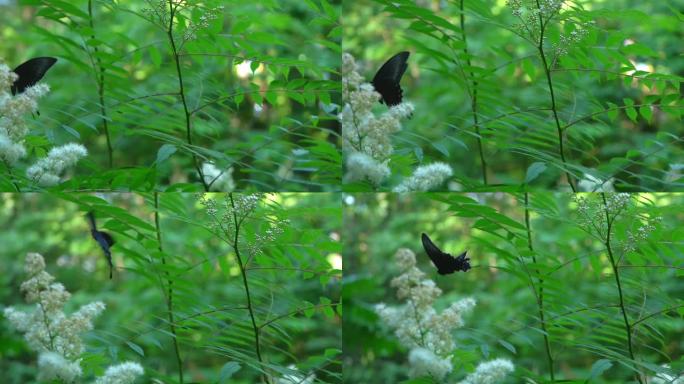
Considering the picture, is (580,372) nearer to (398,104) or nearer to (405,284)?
(405,284)

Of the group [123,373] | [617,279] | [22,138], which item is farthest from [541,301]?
[22,138]

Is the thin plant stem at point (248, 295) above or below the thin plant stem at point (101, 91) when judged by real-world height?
below

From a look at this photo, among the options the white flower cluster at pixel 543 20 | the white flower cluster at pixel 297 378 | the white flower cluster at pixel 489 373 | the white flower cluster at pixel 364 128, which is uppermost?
the white flower cluster at pixel 543 20

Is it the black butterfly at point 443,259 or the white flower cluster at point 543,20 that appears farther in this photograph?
the black butterfly at point 443,259

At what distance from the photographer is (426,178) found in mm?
1662

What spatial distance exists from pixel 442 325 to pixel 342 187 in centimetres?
39

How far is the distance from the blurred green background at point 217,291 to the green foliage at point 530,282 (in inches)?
2.7

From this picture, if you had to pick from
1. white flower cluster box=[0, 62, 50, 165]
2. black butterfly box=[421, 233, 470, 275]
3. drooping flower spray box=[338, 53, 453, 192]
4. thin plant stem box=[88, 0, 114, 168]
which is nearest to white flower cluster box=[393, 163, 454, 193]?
drooping flower spray box=[338, 53, 453, 192]

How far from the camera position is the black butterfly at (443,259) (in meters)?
1.72

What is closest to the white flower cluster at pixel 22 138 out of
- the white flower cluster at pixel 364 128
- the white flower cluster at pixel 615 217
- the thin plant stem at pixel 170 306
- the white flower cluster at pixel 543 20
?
the thin plant stem at pixel 170 306

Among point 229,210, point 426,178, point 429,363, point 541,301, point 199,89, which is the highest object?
point 199,89

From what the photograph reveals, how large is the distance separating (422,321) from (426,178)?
322 mm

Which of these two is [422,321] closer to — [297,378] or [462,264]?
[462,264]

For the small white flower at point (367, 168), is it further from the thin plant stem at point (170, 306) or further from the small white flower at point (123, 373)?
the small white flower at point (123, 373)
